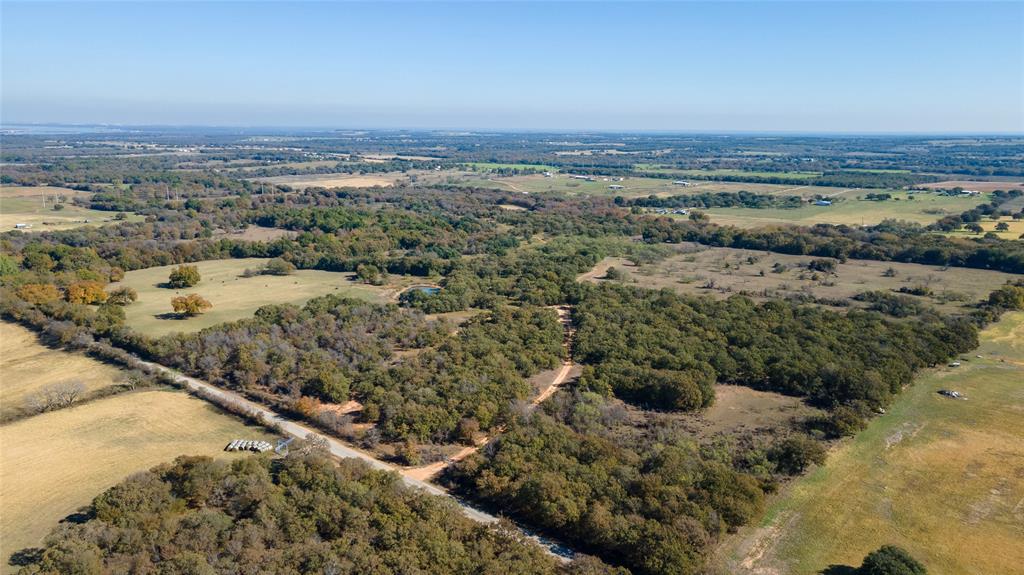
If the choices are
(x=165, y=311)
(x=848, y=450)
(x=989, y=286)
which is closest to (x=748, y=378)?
(x=848, y=450)

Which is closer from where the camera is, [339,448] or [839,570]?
[839,570]

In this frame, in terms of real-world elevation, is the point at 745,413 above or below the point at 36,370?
above

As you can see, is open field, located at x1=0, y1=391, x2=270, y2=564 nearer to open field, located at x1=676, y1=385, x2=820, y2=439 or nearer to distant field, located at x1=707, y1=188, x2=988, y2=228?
open field, located at x1=676, y1=385, x2=820, y2=439

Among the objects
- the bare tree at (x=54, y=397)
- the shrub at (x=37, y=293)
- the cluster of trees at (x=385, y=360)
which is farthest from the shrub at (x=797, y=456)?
the shrub at (x=37, y=293)

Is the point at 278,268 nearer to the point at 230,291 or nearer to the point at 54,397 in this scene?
the point at 230,291

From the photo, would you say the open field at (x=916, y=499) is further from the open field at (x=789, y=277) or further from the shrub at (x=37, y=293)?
the shrub at (x=37, y=293)

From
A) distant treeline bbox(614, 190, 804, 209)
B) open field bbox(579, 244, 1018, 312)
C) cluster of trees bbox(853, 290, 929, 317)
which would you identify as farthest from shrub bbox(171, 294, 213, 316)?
distant treeline bbox(614, 190, 804, 209)

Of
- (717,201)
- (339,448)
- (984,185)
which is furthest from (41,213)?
(984,185)
